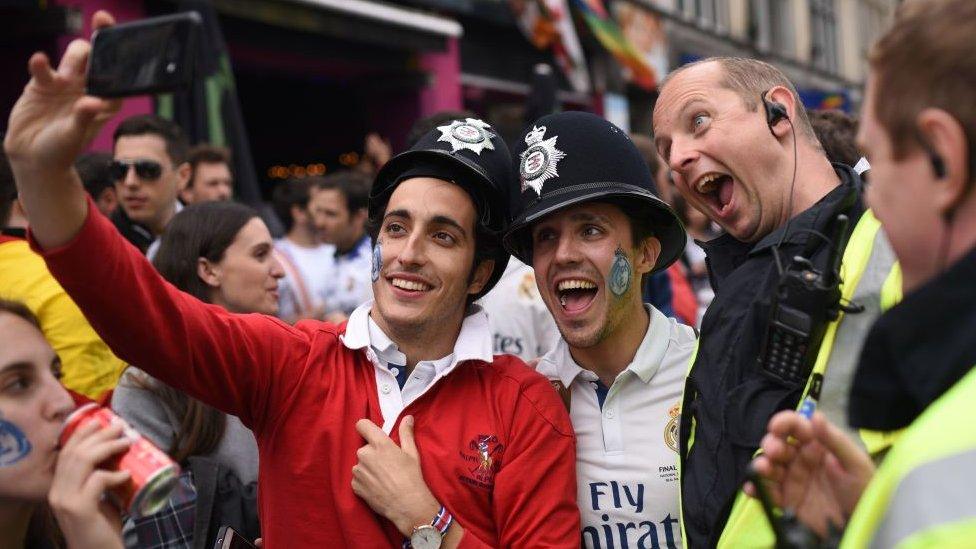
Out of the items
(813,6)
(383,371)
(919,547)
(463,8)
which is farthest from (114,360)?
(813,6)

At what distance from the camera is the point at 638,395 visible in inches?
115

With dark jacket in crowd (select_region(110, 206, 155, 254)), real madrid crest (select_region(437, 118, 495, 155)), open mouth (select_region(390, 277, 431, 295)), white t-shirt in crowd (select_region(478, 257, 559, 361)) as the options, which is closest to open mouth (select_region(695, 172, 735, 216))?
real madrid crest (select_region(437, 118, 495, 155))

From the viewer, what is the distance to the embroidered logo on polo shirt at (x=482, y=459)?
2.63 metres

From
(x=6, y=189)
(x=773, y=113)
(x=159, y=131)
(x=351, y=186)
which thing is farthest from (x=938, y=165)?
(x=351, y=186)

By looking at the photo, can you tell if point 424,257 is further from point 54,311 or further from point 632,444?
point 54,311

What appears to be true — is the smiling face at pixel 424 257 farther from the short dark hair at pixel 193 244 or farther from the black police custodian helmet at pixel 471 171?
the short dark hair at pixel 193 244

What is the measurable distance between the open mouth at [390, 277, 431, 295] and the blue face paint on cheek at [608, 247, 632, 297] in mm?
534

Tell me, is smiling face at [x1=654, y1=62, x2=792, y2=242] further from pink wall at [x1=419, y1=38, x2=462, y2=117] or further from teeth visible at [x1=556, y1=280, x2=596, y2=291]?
pink wall at [x1=419, y1=38, x2=462, y2=117]

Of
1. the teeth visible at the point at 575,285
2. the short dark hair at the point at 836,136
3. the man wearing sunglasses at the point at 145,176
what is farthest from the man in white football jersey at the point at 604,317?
the man wearing sunglasses at the point at 145,176

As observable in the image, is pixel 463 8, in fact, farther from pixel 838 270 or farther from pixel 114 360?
pixel 838 270

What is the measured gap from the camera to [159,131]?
17.0 ft

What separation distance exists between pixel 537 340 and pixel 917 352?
300cm

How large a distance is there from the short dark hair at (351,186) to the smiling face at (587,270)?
4.06 m

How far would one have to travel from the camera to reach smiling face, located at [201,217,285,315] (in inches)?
160
